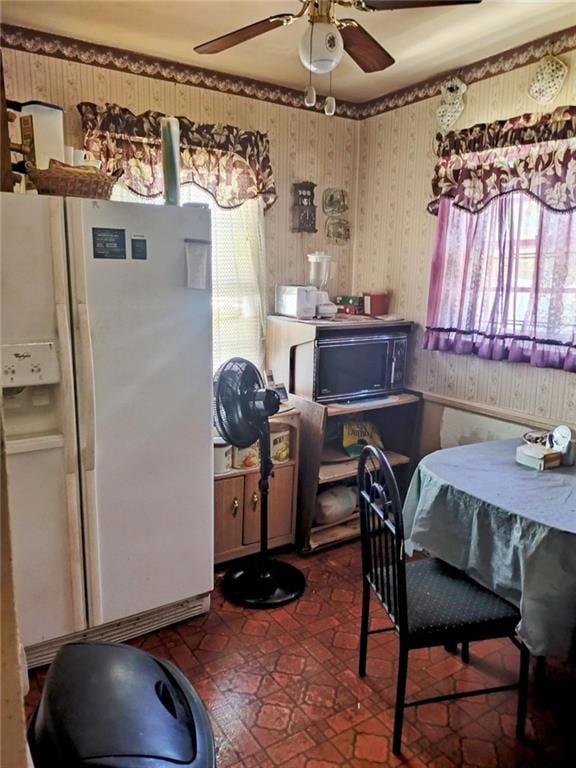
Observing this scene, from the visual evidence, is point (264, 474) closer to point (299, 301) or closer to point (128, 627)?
point (128, 627)

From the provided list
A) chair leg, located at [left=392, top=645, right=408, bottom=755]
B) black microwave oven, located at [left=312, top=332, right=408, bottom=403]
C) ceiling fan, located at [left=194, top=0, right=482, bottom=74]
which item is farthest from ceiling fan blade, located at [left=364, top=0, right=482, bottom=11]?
chair leg, located at [left=392, top=645, right=408, bottom=755]

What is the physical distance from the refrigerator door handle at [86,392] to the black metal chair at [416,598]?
0.98 m

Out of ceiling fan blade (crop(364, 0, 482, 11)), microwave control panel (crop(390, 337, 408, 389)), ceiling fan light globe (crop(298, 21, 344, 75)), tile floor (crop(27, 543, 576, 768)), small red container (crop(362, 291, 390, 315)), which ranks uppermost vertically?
ceiling fan blade (crop(364, 0, 482, 11))

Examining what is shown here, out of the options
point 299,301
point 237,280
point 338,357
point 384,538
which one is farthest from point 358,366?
point 384,538

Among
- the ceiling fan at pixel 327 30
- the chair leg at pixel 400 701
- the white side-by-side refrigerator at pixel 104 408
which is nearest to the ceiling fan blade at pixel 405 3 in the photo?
the ceiling fan at pixel 327 30

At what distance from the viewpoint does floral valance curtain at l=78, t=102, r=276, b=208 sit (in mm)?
2654

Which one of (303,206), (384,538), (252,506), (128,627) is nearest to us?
(384,538)

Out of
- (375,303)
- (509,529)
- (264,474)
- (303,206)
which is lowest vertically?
(264,474)

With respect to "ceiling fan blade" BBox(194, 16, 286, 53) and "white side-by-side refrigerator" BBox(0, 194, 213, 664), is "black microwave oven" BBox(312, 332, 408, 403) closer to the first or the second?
"white side-by-side refrigerator" BBox(0, 194, 213, 664)

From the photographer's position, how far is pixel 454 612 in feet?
5.65

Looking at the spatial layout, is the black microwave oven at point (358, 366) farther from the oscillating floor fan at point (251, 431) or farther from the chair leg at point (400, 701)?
the chair leg at point (400, 701)

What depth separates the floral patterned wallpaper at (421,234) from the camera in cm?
268

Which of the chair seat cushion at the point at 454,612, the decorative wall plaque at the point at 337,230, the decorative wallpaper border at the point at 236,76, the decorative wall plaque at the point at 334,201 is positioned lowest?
the chair seat cushion at the point at 454,612

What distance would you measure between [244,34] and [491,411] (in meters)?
2.13
